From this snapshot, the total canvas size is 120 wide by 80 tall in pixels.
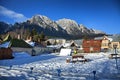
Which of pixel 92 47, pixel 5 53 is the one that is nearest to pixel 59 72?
pixel 5 53

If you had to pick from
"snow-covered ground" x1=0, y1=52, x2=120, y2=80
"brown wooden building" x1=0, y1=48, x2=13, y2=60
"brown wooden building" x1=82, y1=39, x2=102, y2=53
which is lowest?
"snow-covered ground" x1=0, y1=52, x2=120, y2=80

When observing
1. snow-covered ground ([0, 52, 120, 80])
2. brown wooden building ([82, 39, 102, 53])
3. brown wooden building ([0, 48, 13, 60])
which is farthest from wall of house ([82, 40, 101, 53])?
snow-covered ground ([0, 52, 120, 80])

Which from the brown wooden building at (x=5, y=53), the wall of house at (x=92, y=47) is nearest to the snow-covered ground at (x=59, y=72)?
the brown wooden building at (x=5, y=53)

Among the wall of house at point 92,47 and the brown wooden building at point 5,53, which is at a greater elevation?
the wall of house at point 92,47

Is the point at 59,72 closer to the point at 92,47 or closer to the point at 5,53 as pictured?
the point at 5,53

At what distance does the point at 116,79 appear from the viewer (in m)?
14.9

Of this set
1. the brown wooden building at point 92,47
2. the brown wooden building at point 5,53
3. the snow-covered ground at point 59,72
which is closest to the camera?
the snow-covered ground at point 59,72

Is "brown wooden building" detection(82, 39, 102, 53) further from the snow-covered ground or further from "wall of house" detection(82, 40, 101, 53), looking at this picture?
the snow-covered ground

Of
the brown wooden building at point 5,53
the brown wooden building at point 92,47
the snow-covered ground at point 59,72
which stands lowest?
the snow-covered ground at point 59,72

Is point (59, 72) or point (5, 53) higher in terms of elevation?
point (5, 53)

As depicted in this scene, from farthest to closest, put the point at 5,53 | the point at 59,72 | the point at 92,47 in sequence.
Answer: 1. the point at 92,47
2. the point at 5,53
3. the point at 59,72

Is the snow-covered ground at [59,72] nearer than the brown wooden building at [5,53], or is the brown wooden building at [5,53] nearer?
the snow-covered ground at [59,72]

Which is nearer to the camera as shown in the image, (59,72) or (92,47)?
(59,72)

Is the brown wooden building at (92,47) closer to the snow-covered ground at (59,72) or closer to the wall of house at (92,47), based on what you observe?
the wall of house at (92,47)
